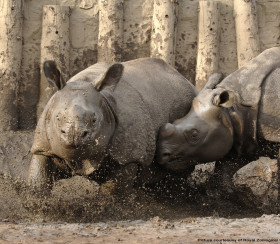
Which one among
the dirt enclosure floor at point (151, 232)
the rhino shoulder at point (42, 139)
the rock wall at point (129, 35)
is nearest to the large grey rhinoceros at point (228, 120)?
the dirt enclosure floor at point (151, 232)

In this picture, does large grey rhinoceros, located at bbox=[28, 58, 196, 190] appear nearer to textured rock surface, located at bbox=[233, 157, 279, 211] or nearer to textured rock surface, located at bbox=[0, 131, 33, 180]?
textured rock surface, located at bbox=[233, 157, 279, 211]

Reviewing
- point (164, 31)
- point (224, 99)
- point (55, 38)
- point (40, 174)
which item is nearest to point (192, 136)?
point (224, 99)

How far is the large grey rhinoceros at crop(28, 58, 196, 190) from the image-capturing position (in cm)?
541

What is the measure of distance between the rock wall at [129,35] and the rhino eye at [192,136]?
2.51 m

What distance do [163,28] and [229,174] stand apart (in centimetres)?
229

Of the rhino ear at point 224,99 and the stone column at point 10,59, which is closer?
the rhino ear at point 224,99

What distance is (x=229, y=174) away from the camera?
7609 millimetres

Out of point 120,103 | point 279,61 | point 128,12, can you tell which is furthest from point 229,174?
point 128,12

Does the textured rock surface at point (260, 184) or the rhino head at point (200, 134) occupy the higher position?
the rhino head at point (200, 134)

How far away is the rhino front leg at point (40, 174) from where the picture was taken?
5969mm

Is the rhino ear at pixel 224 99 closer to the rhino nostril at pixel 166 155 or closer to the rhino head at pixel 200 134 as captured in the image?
the rhino head at pixel 200 134

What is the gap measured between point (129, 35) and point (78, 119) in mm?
3850

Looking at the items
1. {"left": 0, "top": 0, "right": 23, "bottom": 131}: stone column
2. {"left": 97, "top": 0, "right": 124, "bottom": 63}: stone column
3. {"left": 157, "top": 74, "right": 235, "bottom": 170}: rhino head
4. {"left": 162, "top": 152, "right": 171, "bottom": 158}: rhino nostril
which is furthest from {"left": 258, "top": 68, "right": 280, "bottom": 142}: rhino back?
{"left": 0, "top": 0, "right": 23, "bottom": 131}: stone column

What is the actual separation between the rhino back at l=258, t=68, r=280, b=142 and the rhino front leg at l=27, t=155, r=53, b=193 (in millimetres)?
2204
